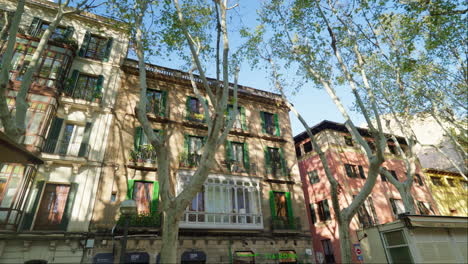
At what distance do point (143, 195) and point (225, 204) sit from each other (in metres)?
4.43

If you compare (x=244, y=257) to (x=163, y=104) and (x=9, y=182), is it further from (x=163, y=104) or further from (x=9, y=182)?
(x=9, y=182)

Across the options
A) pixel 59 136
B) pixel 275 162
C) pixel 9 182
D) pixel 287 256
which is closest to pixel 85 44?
pixel 59 136

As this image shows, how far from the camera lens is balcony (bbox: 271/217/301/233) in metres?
14.6

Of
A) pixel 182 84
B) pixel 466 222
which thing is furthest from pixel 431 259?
pixel 182 84

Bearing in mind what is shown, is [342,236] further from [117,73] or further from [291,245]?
[117,73]

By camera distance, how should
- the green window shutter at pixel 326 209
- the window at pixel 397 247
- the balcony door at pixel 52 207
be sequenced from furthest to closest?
the green window shutter at pixel 326 209, the balcony door at pixel 52 207, the window at pixel 397 247

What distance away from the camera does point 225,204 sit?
1424cm

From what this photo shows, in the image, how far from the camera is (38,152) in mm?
11312

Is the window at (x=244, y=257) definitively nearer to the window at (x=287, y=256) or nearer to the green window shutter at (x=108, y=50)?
the window at (x=287, y=256)

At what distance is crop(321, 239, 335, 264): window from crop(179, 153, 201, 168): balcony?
38.3ft

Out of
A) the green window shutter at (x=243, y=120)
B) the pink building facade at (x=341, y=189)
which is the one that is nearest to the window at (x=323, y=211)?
the pink building facade at (x=341, y=189)

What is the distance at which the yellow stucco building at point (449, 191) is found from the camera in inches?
937

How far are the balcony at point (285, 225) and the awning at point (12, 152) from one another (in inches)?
510

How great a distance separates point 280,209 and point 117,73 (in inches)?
517
